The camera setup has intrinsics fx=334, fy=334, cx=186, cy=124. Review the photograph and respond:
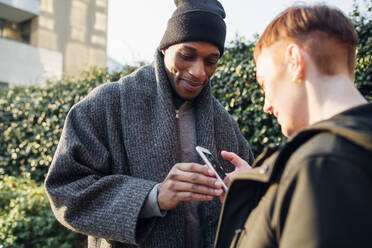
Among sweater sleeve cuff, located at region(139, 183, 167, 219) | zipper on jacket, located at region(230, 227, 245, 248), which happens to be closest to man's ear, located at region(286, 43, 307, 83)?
zipper on jacket, located at region(230, 227, 245, 248)

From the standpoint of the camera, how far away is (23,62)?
13.5 metres

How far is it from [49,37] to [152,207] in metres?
14.4

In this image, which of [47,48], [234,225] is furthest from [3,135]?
[47,48]

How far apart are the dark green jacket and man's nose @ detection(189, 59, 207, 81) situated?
1.20 meters

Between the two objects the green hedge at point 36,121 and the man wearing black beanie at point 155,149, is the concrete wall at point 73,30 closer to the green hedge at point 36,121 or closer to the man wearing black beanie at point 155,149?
the green hedge at point 36,121

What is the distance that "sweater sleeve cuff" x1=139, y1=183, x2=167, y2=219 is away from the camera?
1.73 m

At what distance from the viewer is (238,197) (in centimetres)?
118

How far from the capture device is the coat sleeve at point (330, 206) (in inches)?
29.2

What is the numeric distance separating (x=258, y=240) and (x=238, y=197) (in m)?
0.24

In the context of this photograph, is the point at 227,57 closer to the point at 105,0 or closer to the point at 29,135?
the point at 29,135

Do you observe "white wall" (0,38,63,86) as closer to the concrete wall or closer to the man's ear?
the concrete wall

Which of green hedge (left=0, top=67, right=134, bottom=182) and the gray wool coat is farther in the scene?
green hedge (left=0, top=67, right=134, bottom=182)

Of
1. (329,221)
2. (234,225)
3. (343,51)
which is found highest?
(343,51)

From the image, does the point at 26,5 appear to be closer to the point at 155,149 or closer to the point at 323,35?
the point at 155,149
